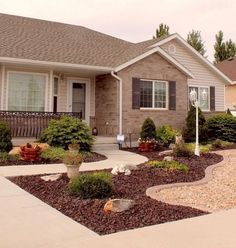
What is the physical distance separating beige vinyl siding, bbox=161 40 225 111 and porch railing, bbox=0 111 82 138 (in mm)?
8174

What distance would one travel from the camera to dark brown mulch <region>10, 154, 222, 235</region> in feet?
17.0

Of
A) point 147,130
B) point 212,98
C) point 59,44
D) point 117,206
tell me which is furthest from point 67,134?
point 212,98

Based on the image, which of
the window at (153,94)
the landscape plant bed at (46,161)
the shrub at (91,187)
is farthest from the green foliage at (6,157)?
the window at (153,94)

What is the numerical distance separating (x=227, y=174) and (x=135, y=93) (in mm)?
7661

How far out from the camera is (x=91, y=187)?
645 centimetres

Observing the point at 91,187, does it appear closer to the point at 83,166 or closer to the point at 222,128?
the point at 83,166

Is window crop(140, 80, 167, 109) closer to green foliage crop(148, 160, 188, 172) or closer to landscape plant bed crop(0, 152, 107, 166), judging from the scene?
landscape plant bed crop(0, 152, 107, 166)

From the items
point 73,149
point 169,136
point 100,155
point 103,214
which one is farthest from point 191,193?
point 169,136

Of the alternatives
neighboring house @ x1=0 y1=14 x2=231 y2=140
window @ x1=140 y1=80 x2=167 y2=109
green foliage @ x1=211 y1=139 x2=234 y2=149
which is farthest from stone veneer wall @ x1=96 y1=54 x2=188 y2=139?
green foliage @ x1=211 y1=139 x2=234 y2=149

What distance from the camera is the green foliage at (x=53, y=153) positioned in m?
11.7

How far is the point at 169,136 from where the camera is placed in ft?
52.9

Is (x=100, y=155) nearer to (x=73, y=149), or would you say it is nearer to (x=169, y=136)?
(x=73, y=149)

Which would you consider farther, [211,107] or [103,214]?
[211,107]

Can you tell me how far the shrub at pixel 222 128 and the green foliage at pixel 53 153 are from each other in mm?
8029
